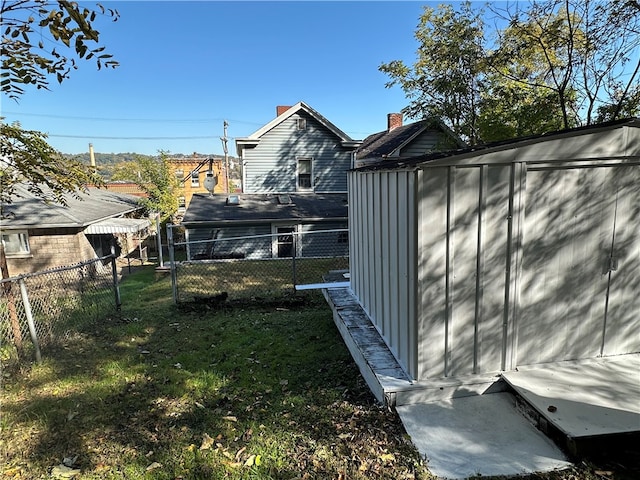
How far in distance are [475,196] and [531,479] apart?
2162 mm

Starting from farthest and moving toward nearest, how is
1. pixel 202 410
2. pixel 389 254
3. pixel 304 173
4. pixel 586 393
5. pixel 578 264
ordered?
pixel 304 173 < pixel 389 254 < pixel 202 410 < pixel 578 264 < pixel 586 393

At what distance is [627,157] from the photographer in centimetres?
342

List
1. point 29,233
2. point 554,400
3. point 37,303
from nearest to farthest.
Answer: point 554,400, point 37,303, point 29,233

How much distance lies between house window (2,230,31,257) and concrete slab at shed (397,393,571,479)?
49.7 ft

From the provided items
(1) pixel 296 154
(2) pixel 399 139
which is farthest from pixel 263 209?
(2) pixel 399 139

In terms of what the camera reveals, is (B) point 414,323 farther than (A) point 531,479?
Yes

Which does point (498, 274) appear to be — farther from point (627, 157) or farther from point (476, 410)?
point (627, 157)

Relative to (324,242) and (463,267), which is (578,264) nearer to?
(463,267)

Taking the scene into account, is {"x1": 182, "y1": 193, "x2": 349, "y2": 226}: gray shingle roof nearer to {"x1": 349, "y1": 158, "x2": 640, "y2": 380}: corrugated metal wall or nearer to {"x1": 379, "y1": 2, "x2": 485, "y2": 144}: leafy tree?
{"x1": 379, "y1": 2, "x2": 485, "y2": 144}: leafy tree

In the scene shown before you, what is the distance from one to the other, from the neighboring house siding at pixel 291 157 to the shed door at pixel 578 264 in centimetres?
1471

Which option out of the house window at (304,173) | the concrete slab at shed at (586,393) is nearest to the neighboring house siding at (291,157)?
the house window at (304,173)

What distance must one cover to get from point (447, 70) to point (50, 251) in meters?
16.0

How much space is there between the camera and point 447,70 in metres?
13.5

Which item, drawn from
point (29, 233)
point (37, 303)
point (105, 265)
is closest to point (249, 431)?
point (37, 303)
